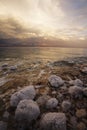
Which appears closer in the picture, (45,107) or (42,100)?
(45,107)

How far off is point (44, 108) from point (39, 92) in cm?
122

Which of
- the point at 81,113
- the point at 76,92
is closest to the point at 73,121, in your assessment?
the point at 81,113

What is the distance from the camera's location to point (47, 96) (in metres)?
5.15

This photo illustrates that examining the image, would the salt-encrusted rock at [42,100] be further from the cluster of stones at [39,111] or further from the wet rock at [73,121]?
the wet rock at [73,121]

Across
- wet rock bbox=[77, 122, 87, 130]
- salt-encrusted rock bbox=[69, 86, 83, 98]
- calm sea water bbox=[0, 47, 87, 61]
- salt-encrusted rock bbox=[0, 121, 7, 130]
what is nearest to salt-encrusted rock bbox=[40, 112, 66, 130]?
wet rock bbox=[77, 122, 87, 130]

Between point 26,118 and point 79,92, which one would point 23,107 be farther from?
point 79,92

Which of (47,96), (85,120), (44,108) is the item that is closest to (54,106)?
(44,108)

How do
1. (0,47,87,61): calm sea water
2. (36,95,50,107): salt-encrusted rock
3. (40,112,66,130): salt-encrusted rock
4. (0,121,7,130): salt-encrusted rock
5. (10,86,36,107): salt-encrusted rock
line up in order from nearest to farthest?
1. (40,112,66,130): salt-encrusted rock
2. (0,121,7,130): salt-encrusted rock
3. (10,86,36,107): salt-encrusted rock
4. (36,95,50,107): salt-encrusted rock
5. (0,47,87,61): calm sea water

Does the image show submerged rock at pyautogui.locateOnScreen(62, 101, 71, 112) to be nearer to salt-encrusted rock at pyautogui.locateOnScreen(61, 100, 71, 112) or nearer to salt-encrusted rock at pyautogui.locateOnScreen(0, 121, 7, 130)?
salt-encrusted rock at pyautogui.locateOnScreen(61, 100, 71, 112)

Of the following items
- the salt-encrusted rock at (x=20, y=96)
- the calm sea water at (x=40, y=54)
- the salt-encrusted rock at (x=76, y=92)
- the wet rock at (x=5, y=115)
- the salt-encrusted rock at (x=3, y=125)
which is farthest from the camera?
the calm sea water at (x=40, y=54)

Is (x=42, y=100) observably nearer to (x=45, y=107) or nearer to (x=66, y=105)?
(x=45, y=107)

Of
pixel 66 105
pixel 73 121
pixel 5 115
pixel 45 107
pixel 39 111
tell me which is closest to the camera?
pixel 73 121

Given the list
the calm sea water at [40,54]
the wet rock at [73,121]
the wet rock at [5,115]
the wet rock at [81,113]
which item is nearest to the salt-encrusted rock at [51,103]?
the wet rock at [73,121]

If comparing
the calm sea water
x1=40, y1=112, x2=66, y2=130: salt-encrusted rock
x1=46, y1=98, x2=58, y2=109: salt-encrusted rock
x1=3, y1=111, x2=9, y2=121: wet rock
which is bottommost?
the calm sea water
